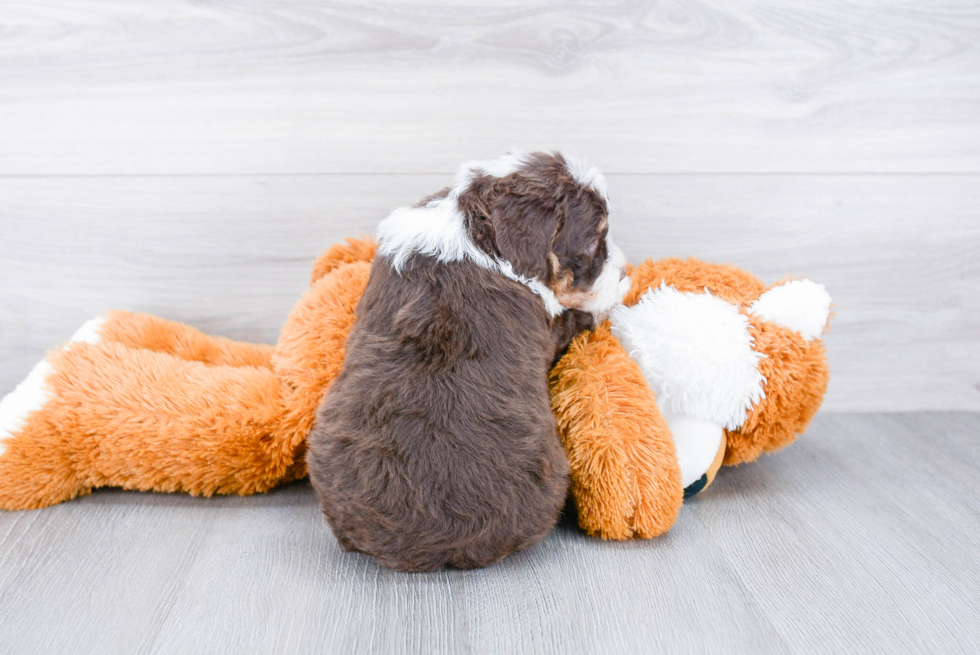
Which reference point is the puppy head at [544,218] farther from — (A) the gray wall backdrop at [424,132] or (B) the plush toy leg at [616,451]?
(A) the gray wall backdrop at [424,132]

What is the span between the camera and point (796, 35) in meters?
1.35

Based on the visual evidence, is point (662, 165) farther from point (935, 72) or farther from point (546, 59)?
point (935, 72)

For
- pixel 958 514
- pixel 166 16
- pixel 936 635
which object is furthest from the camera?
pixel 166 16

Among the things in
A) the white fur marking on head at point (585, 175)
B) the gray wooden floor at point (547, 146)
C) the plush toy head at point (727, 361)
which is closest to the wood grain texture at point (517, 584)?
the gray wooden floor at point (547, 146)

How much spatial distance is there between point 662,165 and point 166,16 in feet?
3.17

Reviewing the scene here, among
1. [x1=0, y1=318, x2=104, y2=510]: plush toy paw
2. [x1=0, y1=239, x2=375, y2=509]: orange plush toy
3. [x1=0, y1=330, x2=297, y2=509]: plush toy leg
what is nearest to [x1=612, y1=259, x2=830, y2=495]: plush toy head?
[x1=0, y1=239, x2=375, y2=509]: orange plush toy

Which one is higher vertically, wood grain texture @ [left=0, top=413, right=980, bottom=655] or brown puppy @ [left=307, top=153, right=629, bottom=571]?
brown puppy @ [left=307, top=153, right=629, bottom=571]

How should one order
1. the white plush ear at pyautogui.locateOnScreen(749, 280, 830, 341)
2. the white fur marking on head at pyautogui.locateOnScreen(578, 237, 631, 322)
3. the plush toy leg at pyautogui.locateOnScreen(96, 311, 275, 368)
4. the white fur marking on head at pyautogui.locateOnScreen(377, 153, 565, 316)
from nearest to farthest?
the white fur marking on head at pyautogui.locateOnScreen(377, 153, 565, 316) < the white fur marking on head at pyautogui.locateOnScreen(578, 237, 631, 322) < the white plush ear at pyautogui.locateOnScreen(749, 280, 830, 341) < the plush toy leg at pyautogui.locateOnScreen(96, 311, 275, 368)

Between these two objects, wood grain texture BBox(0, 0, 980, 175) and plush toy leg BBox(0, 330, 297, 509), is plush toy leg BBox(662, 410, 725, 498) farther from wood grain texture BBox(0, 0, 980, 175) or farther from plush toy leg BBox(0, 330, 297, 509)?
plush toy leg BBox(0, 330, 297, 509)

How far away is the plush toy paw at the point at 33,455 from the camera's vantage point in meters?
1.10

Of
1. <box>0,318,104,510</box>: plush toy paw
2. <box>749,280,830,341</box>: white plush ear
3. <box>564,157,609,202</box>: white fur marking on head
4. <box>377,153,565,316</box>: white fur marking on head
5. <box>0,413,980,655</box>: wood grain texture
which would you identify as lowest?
<box>0,413,980,655</box>: wood grain texture

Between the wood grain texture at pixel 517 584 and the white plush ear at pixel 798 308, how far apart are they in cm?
29

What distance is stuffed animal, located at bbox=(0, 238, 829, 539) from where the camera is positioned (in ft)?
3.62

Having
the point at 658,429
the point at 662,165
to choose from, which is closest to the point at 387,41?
the point at 662,165
